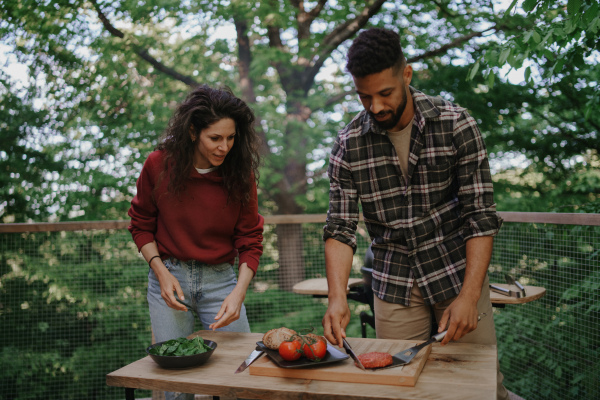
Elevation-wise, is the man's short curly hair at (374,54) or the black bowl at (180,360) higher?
the man's short curly hair at (374,54)

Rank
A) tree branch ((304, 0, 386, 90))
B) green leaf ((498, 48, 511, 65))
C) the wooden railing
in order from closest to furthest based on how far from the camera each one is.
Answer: green leaf ((498, 48, 511, 65)), the wooden railing, tree branch ((304, 0, 386, 90))

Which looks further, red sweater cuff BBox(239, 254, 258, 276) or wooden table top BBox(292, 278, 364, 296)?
wooden table top BBox(292, 278, 364, 296)

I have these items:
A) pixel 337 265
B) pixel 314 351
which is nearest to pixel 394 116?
pixel 337 265

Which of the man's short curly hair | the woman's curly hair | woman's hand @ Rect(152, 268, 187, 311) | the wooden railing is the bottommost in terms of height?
woman's hand @ Rect(152, 268, 187, 311)

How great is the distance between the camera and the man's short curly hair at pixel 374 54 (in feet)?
6.04

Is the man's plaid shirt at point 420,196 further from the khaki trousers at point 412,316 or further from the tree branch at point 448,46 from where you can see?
the tree branch at point 448,46

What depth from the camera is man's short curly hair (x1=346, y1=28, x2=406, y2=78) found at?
1.84 meters

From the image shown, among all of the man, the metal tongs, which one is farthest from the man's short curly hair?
the metal tongs

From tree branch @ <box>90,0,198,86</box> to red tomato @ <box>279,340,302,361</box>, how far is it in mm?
5685

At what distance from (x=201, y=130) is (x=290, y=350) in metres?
1.08

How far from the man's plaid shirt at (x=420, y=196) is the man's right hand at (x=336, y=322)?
289 mm

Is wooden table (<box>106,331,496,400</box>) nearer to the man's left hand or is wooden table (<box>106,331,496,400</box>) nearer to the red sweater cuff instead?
the man's left hand

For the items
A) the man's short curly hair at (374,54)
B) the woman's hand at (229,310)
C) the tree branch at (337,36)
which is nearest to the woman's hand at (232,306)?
the woman's hand at (229,310)

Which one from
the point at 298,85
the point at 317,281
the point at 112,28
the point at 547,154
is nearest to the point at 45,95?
the point at 112,28
